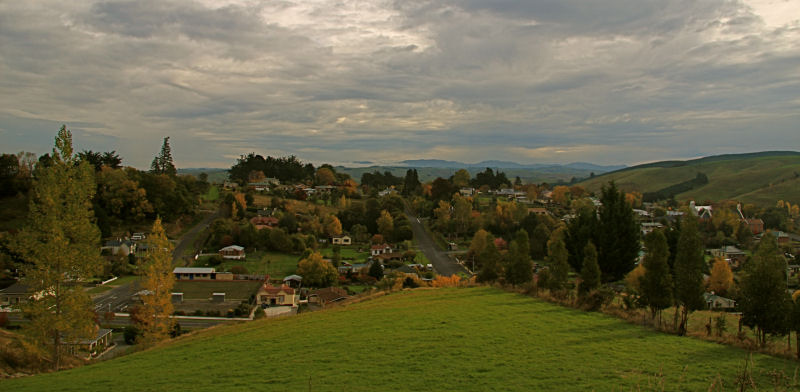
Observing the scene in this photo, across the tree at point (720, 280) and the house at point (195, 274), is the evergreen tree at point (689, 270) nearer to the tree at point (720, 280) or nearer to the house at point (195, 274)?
the tree at point (720, 280)

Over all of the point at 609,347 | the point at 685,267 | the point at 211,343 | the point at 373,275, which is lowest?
the point at 373,275

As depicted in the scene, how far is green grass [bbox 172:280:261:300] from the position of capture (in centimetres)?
3481

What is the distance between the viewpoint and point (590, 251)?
1862cm

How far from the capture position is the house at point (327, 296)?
33.4 metres

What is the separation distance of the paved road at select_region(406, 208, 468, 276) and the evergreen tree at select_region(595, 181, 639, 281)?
71.6 ft

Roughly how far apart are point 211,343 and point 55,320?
5425mm

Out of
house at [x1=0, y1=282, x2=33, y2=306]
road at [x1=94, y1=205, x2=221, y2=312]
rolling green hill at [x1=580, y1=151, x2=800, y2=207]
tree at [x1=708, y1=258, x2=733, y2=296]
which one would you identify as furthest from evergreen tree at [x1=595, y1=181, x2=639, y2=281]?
rolling green hill at [x1=580, y1=151, x2=800, y2=207]

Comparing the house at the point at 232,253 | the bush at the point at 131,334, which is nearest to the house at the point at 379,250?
the house at the point at 232,253

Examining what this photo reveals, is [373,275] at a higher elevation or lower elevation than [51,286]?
lower

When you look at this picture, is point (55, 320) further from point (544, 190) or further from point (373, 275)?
point (544, 190)

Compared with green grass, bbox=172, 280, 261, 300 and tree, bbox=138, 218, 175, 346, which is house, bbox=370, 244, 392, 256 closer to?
green grass, bbox=172, 280, 261, 300

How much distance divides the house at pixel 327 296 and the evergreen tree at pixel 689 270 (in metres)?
23.5

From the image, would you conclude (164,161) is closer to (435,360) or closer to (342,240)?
(342,240)

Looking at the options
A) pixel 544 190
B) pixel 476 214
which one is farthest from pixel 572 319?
pixel 544 190
